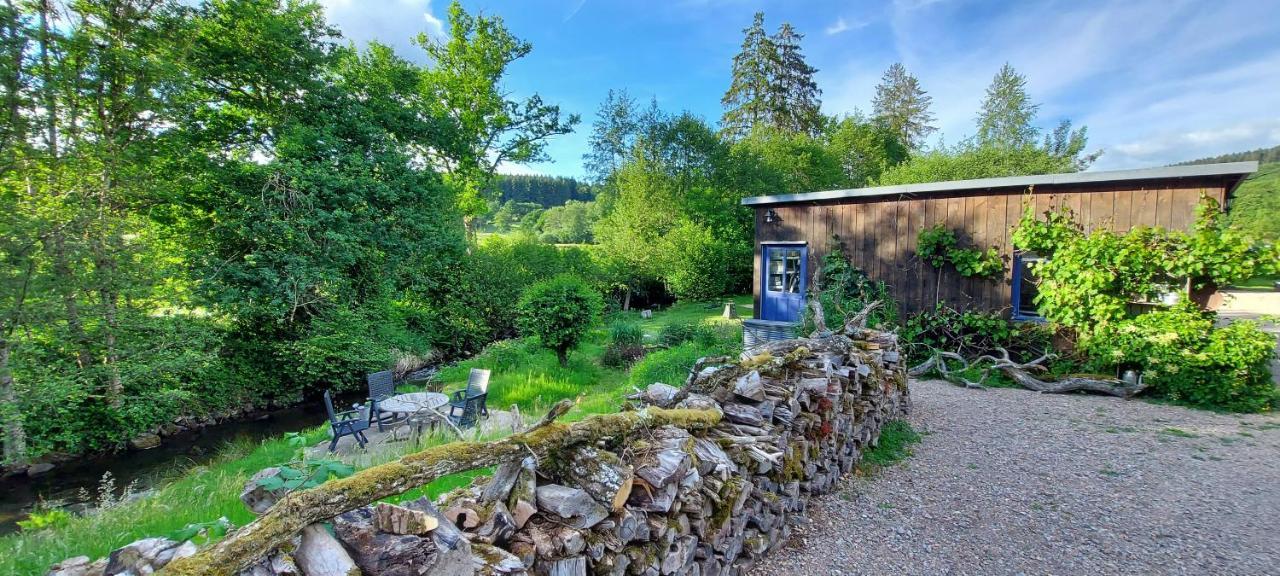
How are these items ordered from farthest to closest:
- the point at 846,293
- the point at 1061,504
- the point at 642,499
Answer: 1. the point at 846,293
2. the point at 1061,504
3. the point at 642,499

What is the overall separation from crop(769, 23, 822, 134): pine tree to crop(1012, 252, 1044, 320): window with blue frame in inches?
796

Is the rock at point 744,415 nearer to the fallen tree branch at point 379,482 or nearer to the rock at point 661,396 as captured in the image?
the rock at point 661,396

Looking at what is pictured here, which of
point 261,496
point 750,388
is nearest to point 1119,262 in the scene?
point 750,388

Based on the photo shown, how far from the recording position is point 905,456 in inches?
171

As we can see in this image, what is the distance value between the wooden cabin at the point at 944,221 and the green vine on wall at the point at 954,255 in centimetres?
11

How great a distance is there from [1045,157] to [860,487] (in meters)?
24.9

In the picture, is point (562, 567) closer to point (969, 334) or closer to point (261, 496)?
point (261, 496)

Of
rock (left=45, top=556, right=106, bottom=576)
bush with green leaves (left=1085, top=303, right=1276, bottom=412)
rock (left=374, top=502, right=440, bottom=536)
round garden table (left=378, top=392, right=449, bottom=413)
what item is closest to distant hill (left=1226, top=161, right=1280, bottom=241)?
bush with green leaves (left=1085, top=303, right=1276, bottom=412)

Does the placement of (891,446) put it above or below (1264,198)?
below

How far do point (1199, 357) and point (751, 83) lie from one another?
2342 centimetres

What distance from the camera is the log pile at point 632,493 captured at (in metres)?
1.39

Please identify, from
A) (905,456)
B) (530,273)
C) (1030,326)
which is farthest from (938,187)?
(530,273)

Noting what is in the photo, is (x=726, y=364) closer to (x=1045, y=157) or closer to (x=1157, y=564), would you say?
(x=1157, y=564)

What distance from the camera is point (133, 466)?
6.70 metres
